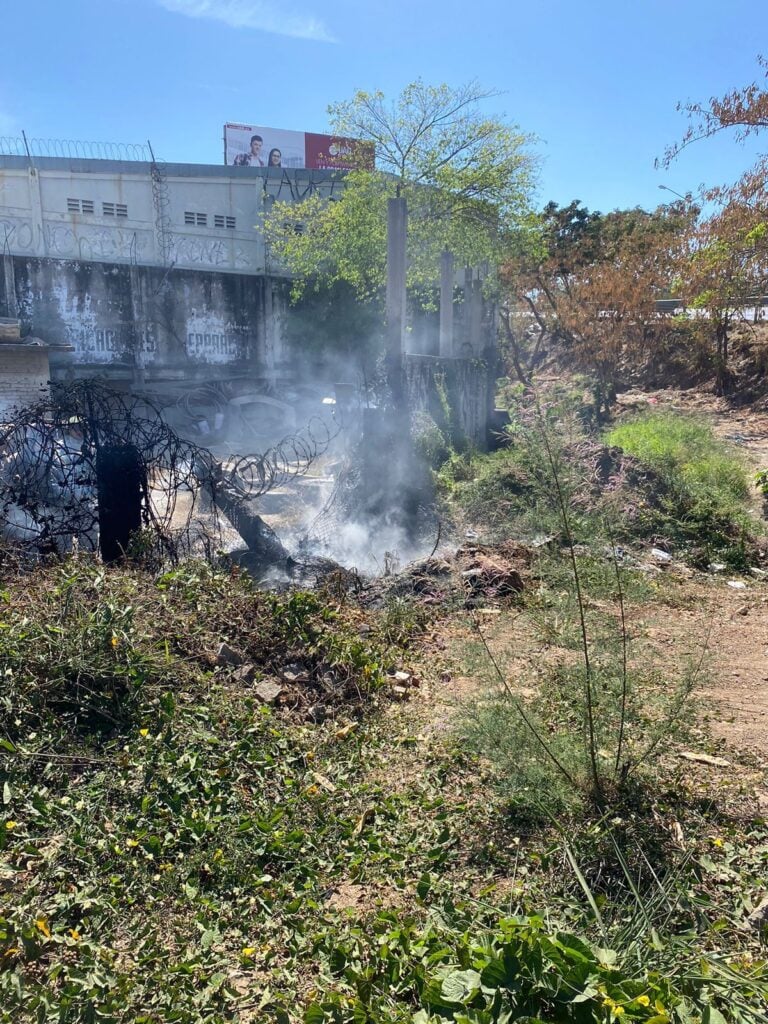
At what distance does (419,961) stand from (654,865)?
1.05 m

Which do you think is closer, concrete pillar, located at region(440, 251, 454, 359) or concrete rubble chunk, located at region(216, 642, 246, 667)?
concrete rubble chunk, located at region(216, 642, 246, 667)

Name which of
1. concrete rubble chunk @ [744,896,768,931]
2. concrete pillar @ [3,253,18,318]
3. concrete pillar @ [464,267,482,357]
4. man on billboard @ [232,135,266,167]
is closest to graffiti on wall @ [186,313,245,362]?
concrete pillar @ [3,253,18,318]

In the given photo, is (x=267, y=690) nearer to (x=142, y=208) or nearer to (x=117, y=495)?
(x=117, y=495)

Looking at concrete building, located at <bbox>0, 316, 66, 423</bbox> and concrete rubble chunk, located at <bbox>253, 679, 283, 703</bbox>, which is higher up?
concrete building, located at <bbox>0, 316, 66, 423</bbox>

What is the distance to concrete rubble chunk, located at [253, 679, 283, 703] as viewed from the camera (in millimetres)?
4363

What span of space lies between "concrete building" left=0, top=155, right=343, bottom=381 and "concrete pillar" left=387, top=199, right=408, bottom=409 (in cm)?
729

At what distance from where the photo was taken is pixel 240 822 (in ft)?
10.6

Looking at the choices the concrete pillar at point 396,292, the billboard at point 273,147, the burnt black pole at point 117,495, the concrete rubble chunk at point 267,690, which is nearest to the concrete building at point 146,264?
the concrete pillar at point 396,292

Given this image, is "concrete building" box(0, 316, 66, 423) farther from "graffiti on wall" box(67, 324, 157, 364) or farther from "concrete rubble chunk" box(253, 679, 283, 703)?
"graffiti on wall" box(67, 324, 157, 364)

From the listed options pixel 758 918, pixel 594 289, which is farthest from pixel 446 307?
pixel 758 918

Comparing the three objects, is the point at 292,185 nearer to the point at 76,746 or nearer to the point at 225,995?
the point at 76,746

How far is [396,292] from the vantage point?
36.3 ft

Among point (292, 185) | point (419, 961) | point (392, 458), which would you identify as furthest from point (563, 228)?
point (419, 961)

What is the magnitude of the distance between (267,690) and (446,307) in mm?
10908
